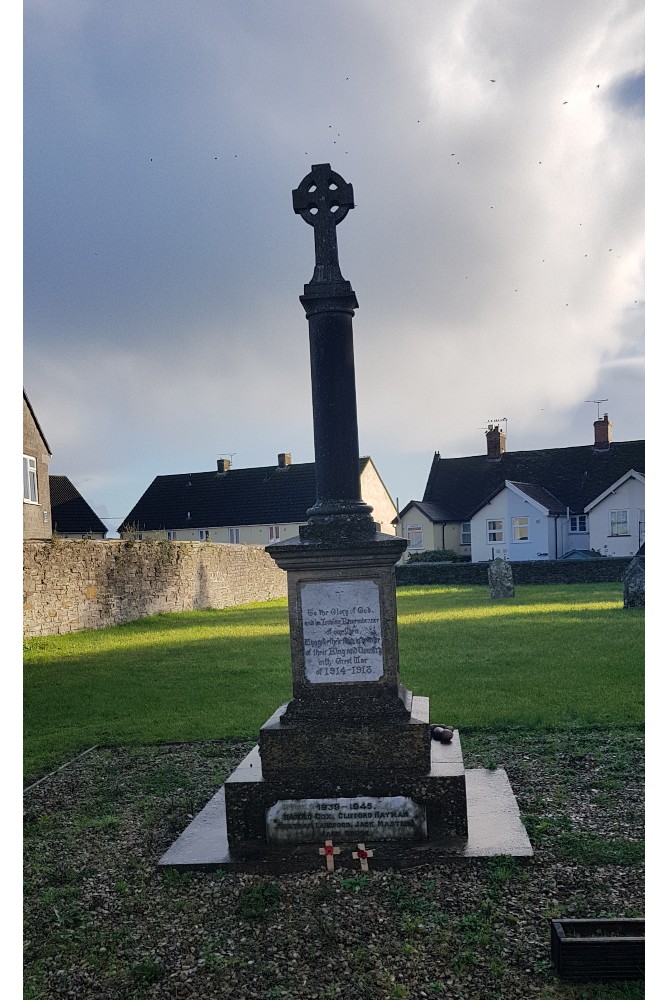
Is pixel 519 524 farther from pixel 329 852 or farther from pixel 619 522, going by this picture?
pixel 329 852

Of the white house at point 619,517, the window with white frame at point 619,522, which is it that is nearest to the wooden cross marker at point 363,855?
the white house at point 619,517

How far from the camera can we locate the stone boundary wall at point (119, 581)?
54.9ft

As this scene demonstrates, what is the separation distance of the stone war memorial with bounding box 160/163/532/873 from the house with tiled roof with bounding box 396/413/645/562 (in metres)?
31.5

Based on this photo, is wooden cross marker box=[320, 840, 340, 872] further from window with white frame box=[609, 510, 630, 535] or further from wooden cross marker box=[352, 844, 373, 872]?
window with white frame box=[609, 510, 630, 535]

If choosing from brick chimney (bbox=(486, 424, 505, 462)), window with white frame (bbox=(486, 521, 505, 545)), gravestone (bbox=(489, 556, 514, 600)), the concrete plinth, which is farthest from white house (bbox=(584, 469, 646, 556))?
the concrete plinth

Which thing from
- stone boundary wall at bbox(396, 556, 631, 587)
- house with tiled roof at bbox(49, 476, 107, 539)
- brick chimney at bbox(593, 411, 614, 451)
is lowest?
stone boundary wall at bbox(396, 556, 631, 587)

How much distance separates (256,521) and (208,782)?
126ft

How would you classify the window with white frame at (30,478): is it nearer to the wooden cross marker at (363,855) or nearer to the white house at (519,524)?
the white house at (519,524)

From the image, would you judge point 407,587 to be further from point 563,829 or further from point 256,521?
point 563,829

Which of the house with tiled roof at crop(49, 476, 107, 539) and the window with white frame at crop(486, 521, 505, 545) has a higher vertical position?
the house with tiled roof at crop(49, 476, 107, 539)

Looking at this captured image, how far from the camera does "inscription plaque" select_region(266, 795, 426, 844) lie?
198 inches

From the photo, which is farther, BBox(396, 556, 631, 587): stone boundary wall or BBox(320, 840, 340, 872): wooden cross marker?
BBox(396, 556, 631, 587): stone boundary wall

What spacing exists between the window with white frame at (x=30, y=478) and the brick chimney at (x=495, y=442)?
27.8 m

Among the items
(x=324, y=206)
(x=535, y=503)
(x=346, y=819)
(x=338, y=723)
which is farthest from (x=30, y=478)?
(x=346, y=819)
